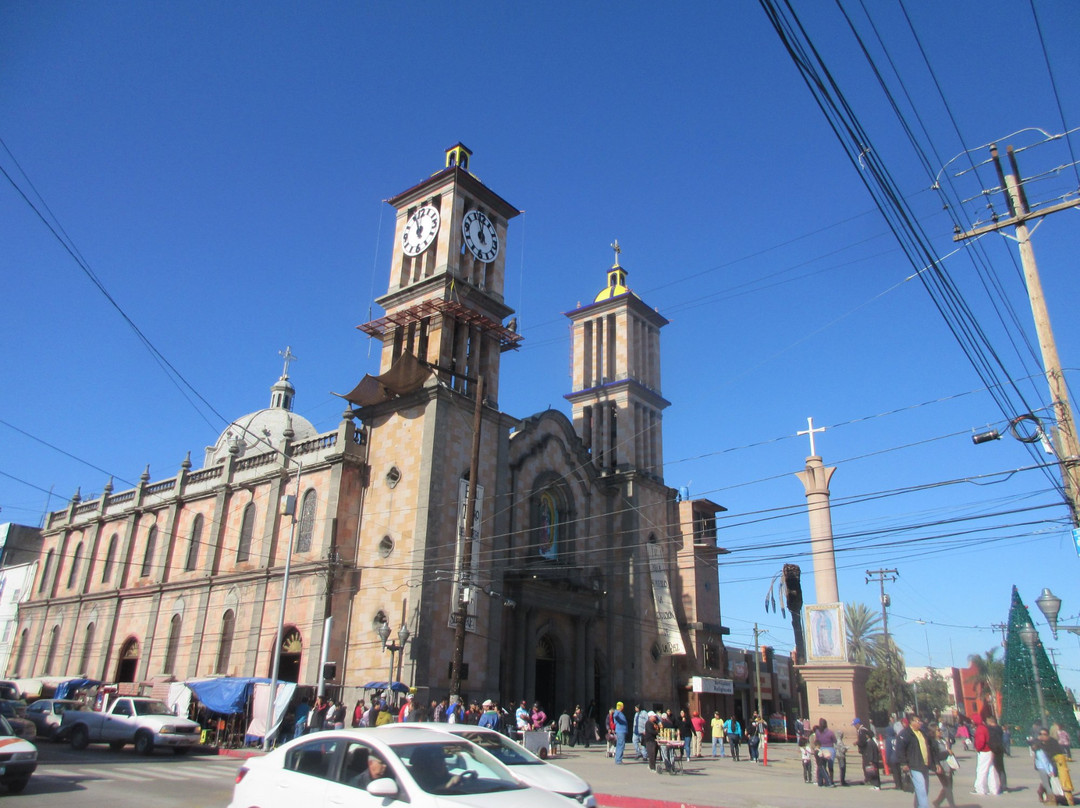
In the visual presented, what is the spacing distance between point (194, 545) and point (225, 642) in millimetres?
6906

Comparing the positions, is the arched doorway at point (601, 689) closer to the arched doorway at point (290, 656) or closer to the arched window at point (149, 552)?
the arched doorway at point (290, 656)

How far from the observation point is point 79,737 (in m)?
24.0

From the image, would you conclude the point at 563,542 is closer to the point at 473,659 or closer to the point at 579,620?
the point at 579,620

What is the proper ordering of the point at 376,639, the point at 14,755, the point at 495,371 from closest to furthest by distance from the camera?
the point at 14,755
the point at 376,639
the point at 495,371

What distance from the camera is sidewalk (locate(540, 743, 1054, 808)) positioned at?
1428 cm

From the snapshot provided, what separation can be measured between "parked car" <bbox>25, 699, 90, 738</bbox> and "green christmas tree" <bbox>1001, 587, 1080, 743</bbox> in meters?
46.3

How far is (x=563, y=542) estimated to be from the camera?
38.0 m

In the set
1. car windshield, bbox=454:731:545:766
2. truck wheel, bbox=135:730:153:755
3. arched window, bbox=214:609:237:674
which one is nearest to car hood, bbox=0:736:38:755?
car windshield, bbox=454:731:545:766

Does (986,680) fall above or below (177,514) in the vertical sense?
below

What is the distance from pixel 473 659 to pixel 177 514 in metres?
21.2

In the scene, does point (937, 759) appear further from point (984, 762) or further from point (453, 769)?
point (453, 769)

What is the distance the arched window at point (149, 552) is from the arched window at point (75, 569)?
7.94 metres

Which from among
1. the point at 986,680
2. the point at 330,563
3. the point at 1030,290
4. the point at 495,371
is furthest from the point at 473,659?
the point at 986,680

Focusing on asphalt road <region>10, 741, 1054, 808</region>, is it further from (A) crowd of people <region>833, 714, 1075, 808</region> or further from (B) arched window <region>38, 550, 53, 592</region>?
(B) arched window <region>38, 550, 53, 592</region>
